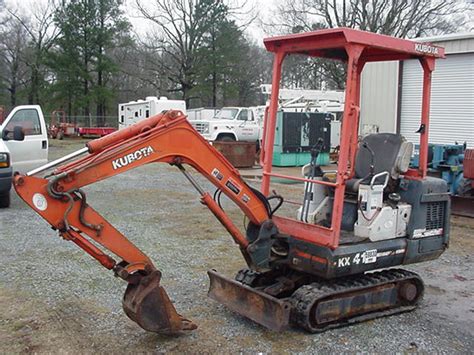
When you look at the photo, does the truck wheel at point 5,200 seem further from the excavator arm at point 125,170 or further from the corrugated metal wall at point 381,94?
the corrugated metal wall at point 381,94

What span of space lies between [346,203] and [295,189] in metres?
Result: 8.32

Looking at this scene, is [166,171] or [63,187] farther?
[166,171]

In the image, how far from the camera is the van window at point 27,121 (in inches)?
488

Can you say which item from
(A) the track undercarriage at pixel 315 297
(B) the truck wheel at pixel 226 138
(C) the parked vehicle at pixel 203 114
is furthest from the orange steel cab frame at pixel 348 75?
(C) the parked vehicle at pixel 203 114

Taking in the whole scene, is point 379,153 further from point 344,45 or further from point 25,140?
point 25,140

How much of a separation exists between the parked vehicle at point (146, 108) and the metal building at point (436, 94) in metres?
16.0

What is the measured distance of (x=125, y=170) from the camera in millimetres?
4383

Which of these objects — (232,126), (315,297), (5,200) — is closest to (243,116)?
(232,126)

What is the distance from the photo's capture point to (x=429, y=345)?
4.95 metres

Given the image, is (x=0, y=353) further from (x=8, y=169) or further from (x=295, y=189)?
(x=295, y=189)

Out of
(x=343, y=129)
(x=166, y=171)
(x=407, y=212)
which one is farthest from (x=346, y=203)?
(x=166, y=171)

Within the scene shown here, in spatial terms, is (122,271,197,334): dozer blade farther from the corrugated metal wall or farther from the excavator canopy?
the corrugated metal wall

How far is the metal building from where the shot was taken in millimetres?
13078

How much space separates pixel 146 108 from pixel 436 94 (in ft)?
70.4
